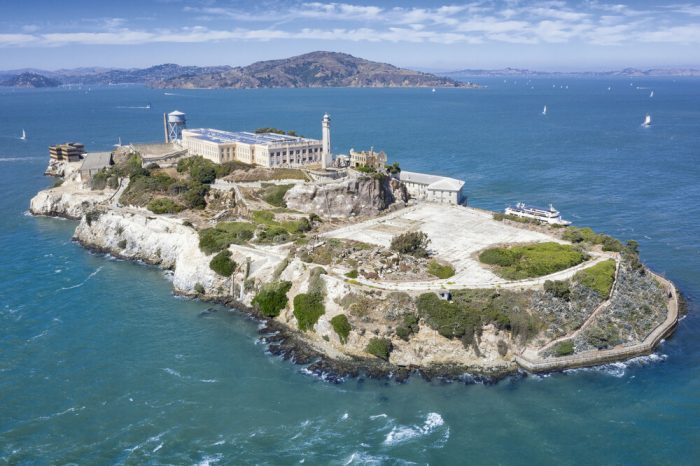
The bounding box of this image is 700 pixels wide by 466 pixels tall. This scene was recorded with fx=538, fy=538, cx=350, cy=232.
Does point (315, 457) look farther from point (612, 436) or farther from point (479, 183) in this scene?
point (479, 183)

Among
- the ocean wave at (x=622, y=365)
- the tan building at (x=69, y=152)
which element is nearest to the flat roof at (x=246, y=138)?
the tan building at (x=69, y=152)

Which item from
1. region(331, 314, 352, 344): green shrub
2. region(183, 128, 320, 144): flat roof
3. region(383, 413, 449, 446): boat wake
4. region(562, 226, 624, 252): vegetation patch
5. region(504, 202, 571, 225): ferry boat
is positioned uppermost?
region(183, 128, 320, 144): flat roof

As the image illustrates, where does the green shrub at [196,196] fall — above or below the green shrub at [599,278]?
above

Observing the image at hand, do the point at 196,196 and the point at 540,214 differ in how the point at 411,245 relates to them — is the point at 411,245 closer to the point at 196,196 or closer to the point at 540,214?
the point at 540,214

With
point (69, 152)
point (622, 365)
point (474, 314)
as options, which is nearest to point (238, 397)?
point (474, 314)

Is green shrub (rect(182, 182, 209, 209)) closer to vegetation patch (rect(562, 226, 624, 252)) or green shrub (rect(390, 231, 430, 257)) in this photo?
green shrub (rect(390, 231, 430, 257))

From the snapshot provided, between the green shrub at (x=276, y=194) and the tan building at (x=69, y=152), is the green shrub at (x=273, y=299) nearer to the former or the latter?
the green shrub at (x=276, y=194)

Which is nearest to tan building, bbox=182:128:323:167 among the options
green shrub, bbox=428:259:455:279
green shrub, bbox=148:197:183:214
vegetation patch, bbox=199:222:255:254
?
green shrub, bbox=148:197:183:214
